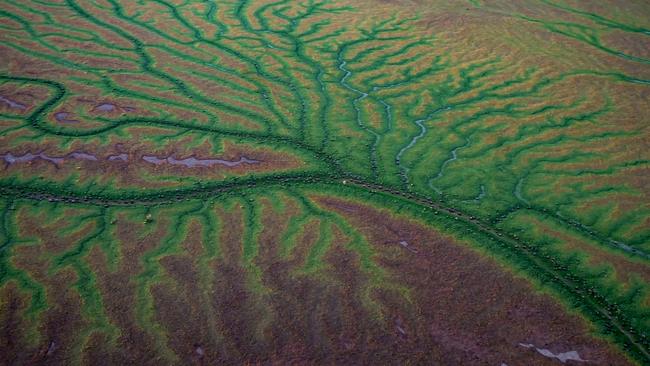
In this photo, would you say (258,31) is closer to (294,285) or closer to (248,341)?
(294,285)

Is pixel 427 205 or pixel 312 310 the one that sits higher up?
pixel 427 205

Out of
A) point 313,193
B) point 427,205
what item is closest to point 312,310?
point 313,193

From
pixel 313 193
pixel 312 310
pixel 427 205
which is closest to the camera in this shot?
pixel 312 310

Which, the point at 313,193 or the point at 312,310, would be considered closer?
the point at 312,310

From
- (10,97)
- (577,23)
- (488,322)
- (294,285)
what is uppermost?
(577,23)

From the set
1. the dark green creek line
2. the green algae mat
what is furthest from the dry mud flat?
the dark green creek line

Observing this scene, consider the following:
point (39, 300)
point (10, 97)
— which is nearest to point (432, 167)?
point (39, 300)

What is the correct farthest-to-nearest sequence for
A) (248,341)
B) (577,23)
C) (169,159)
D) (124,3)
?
(577,23)
(124,3)
(169,159)
(248,341)

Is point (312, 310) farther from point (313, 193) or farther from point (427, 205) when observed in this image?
point (427, 205)
